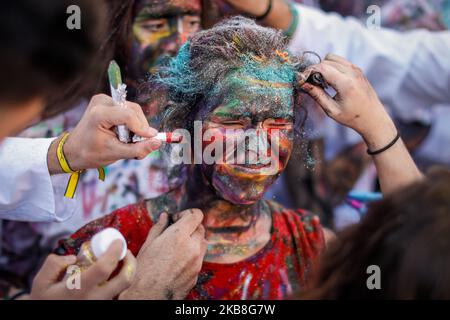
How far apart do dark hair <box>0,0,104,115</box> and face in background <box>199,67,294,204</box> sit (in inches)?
27.0

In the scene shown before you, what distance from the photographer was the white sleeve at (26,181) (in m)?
1.71

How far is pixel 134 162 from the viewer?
2.46m

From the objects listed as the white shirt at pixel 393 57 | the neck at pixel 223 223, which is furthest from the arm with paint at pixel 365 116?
the white shirt at pixel 393 57

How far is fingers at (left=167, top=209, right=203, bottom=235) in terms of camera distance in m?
1.66

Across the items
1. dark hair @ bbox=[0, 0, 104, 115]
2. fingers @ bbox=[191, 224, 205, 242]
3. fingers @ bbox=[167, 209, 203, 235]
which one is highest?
dark hair @ bbox=[0, 0, 104, 115]

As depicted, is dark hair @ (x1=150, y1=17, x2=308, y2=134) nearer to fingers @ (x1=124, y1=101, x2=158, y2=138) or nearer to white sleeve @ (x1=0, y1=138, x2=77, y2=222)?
fingers @ (x1=124, y1=101, x2=158, y2=138)

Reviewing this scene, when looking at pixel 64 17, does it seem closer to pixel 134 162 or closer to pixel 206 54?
pixel 206 54

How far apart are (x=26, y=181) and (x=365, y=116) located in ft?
2.93

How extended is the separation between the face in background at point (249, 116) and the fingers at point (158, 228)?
0.17 metres

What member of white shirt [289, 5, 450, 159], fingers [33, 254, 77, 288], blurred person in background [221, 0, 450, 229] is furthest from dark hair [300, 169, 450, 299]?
white shirt [289, 5, 450, 159]

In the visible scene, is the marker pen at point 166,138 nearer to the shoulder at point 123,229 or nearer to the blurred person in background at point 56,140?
the blurred person in background at point 56,140

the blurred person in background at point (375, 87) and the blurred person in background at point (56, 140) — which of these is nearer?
the blurred person in background at point (56, 140)

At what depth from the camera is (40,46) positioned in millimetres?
967

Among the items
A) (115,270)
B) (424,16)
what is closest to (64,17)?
(115,270)
